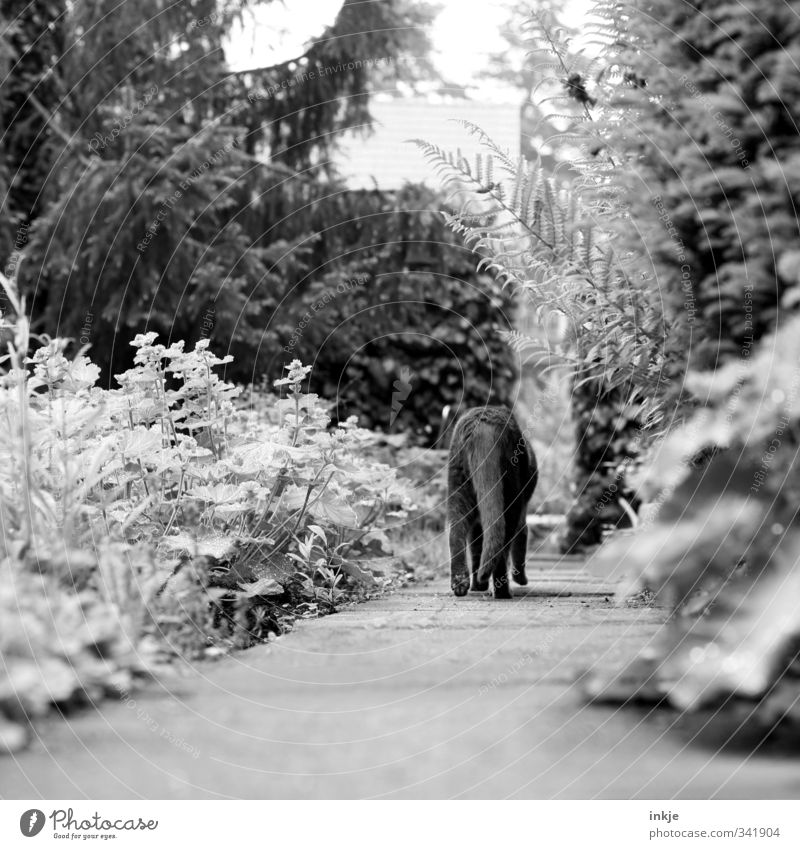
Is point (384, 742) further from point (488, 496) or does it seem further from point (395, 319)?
point (395, 319)

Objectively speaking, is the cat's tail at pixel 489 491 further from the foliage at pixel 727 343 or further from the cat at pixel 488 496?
the foliage at pixel 727 343

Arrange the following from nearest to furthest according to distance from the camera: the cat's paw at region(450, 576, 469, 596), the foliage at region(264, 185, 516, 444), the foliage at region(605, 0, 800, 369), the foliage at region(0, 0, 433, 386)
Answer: the foliage at region(605, 0, 800, 369) < the cat's paw at region(450, 576, 469, 596) < the foliage at region(0, 0, 433, 386) < the foliage at region(264, 185, 516, 444)

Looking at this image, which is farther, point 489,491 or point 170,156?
point 170,156

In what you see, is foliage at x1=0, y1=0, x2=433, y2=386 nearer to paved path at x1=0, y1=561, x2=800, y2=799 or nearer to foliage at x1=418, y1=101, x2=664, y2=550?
foliage at x1=418, y1=101, x2=664, y2=550

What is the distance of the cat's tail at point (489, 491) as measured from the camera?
3.28 m

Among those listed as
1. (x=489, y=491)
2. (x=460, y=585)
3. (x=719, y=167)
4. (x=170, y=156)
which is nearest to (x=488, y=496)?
(x=489, y=491)

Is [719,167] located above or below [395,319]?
below
